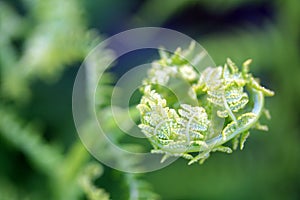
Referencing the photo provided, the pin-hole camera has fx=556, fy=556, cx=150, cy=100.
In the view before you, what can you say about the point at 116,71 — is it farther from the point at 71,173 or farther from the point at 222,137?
the point at 222,137

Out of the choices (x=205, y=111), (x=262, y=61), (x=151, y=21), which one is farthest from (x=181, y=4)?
(x=205, y=111)

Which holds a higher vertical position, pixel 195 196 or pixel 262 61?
pixel 262 61

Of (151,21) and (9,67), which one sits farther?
(151,21)

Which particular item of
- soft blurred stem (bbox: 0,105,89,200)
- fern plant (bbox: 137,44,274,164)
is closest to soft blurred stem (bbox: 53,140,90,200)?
soft blurred stem (bbox: 0,105,89,200)

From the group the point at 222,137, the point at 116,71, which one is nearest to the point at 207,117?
the point at 222,137

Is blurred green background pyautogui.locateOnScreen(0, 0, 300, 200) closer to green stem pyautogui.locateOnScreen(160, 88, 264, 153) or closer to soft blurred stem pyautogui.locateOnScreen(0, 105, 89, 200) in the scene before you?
soft blurred stem pyautogui.locateOnScreen(0, 105, 89, 200)

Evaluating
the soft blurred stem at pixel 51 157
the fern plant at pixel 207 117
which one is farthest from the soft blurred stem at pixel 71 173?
the fern plant at pixel 207 117

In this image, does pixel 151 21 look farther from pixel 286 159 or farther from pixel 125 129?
pixel 125 129

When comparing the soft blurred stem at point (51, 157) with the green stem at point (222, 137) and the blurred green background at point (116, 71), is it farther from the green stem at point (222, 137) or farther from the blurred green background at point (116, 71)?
the green stem at point (222, 137)

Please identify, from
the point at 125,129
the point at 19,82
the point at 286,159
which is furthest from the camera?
the point at 286,159
